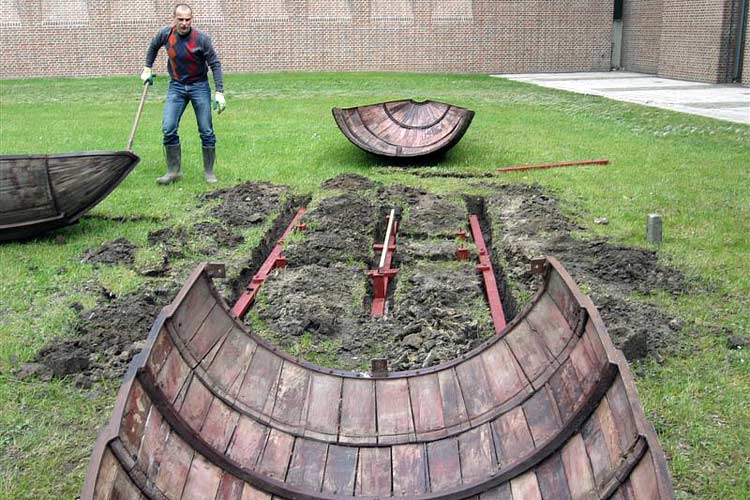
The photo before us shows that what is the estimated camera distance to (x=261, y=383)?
4098mm

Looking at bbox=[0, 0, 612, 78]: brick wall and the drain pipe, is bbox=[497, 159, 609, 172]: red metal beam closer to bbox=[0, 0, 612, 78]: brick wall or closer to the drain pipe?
the drain pipe

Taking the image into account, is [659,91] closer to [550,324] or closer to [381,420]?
[550,324]

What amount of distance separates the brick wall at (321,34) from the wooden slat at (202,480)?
89.4 feet

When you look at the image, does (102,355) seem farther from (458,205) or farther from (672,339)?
(458,205)

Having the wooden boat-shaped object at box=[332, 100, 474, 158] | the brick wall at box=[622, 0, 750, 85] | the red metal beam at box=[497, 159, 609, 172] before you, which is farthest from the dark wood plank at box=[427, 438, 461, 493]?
the brick wall at box=[622, 0, 750, 85]

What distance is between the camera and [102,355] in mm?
5203

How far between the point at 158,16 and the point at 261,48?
3795 millimetres

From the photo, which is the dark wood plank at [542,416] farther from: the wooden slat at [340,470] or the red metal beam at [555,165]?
the red metal beam at [555,165]

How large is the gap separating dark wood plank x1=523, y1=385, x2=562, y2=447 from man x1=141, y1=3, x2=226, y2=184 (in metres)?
7.03

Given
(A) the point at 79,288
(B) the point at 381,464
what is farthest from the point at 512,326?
(A) the point at 79,288

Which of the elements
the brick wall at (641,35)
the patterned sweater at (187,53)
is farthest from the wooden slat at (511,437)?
the brick wall at (641,35)

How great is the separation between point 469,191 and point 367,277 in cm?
338

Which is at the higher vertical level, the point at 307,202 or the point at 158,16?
the point at 158,16

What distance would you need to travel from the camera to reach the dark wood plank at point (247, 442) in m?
3.60
